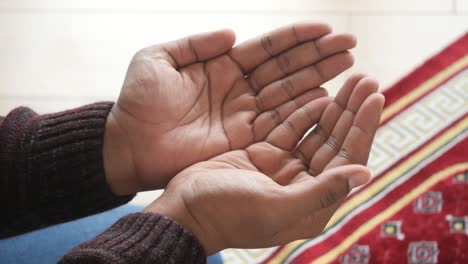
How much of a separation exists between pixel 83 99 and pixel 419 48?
82cm

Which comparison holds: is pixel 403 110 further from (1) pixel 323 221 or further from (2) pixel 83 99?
(2) pixel 83 99

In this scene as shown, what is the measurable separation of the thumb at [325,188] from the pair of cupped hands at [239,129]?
0.01 m

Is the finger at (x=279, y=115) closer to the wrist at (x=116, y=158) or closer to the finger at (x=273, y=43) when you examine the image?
the finger at (x=273, y=43)

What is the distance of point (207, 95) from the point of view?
82cm

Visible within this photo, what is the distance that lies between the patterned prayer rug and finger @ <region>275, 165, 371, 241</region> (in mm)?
433

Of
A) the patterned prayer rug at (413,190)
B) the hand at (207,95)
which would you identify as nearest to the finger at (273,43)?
the hand at (207,95)

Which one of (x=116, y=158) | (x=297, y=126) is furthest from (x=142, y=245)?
(x=297, y=126)

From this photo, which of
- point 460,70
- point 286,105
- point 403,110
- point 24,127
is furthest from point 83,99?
point 460,70

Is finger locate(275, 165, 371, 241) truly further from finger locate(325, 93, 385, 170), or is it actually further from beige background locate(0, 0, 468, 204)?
beige background locate(0, 0, 468, 204)

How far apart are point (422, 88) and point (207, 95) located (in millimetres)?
639

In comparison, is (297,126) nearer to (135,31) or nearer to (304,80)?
(304,80)

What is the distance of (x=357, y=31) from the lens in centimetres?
129

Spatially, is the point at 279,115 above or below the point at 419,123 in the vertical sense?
above

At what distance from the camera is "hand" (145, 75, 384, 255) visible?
0.62 meters
